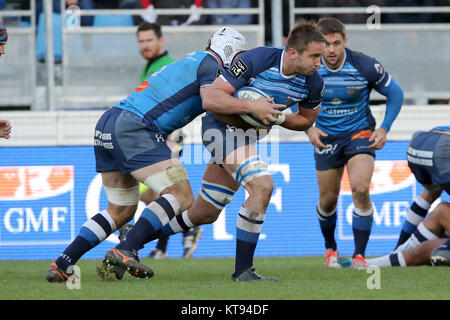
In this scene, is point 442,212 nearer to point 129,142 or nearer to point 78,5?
point 129,142

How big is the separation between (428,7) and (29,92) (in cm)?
546

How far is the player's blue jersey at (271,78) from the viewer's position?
6320 mm

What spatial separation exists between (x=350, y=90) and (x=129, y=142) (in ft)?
8.63

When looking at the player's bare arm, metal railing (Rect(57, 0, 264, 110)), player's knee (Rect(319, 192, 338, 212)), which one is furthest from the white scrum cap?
metal railing (Rect(57, 0, 264, 110))

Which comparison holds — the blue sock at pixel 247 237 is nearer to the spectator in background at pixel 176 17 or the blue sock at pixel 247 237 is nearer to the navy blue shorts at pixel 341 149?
the navy blue shorts at pixel 341 149

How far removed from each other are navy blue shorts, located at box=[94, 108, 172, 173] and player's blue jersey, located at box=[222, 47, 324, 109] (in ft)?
2.26

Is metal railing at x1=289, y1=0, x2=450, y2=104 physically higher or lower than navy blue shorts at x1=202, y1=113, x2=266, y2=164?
higher

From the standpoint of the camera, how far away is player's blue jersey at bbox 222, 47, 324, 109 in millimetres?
6320

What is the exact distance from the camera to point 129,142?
6316mm

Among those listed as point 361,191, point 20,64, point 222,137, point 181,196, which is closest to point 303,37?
point 222,137

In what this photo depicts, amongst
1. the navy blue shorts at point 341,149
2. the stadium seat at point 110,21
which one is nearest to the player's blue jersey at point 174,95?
the navy blue shorts at point 341,149

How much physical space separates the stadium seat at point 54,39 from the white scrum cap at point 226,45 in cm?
513

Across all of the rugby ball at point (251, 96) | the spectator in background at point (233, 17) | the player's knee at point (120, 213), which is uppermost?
the spectator in background at point (233, 17)

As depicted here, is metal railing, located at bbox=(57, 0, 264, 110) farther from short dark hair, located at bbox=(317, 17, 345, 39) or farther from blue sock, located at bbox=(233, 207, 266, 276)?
blue sock, located at bbox=(233, 207, 266, 276)
